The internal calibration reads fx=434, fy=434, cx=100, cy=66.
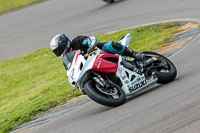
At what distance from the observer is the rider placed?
759 cm

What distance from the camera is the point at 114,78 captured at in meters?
7.50

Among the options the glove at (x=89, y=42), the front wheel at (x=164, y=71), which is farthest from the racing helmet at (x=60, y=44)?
the front wheel at (x=164, y=71)

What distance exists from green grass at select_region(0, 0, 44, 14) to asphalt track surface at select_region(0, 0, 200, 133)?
155 cm

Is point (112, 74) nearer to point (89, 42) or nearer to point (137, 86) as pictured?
point (137, 86)

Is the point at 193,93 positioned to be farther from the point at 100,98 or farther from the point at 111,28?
the point at 111,28

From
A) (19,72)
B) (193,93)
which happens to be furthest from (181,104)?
(19,72)

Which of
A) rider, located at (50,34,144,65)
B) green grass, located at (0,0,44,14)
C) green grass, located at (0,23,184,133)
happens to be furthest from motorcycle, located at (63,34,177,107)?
green grass, located at (0,0,44,14)

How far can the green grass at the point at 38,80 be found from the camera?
9.49 meters

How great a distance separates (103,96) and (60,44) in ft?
4.48

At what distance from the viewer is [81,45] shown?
7.74 meters

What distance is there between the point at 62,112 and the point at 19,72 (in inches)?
273

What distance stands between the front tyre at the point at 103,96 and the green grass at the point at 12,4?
2267 cm

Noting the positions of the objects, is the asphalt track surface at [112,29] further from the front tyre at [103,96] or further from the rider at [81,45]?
the rider at [81,45]

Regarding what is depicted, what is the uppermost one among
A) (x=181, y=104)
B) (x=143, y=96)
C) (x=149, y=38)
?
(x=181, y=104)
